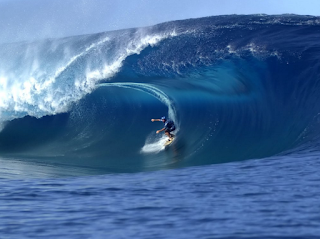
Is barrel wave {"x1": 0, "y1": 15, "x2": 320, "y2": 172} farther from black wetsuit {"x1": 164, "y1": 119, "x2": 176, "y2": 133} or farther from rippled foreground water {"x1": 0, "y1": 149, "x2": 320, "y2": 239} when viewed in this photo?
rippled foreground water {"x1": 0, "y1": 149, "x2": 320, "y2": 239}

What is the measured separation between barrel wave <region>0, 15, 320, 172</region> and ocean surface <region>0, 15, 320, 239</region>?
0.15ft

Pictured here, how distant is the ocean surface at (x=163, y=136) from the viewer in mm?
5312

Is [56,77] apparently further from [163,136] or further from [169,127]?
[169,127]

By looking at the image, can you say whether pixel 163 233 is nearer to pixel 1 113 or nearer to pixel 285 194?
pixel 285 194

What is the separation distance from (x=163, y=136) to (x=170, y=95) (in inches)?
92.8

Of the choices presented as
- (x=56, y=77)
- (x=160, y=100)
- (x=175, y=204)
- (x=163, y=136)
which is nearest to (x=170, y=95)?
(x=160, y=100)

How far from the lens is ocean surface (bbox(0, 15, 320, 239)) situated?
5.31m

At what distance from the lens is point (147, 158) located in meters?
12.2

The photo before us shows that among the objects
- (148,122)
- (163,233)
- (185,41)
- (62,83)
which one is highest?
(185,41)

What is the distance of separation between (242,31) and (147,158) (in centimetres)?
750

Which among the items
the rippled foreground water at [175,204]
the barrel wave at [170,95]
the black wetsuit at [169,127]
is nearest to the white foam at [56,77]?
the barrel wave at [170,95]

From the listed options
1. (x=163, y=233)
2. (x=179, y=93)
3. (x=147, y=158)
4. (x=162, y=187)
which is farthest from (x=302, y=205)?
(x=179, y=93)

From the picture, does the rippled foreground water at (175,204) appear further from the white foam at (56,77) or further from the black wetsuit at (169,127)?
the white foam at (56,77)

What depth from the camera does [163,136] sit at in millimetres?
13461
